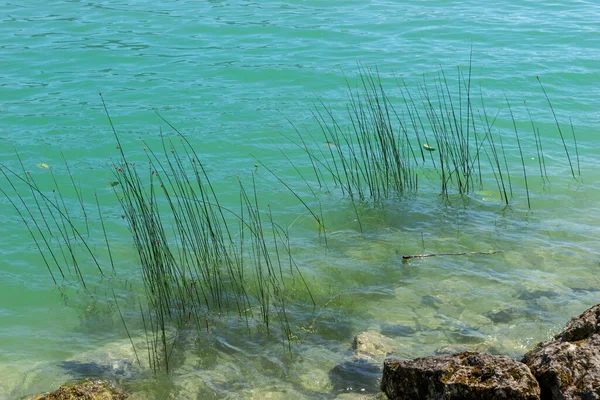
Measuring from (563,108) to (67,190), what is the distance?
590 cm

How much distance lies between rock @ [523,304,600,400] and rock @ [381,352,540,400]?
10 centimetres

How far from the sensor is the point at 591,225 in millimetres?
5836

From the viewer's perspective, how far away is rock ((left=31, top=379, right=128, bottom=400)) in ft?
11.7

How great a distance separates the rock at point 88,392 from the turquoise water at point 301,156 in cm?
20

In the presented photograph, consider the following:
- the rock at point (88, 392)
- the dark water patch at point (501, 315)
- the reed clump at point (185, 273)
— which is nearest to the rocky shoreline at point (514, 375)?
the dark water patch at point (501, 315)

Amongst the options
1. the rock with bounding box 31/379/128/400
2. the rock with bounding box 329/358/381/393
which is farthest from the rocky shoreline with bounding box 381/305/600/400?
the rock with bounding box 31/379/128/400

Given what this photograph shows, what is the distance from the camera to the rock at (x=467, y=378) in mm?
2934

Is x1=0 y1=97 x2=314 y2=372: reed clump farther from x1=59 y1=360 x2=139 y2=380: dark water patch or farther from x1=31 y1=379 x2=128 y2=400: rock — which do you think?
x1=31 y1=379 x2=128 y2=400: rock

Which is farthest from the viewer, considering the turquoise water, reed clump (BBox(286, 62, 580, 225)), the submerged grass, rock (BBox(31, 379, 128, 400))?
reed clump (BBox(286, 62, 580, 225))

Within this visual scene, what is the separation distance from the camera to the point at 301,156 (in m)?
7.57

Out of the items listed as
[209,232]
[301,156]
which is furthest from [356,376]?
[301,156]

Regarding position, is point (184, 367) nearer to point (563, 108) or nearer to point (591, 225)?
point (591, 225)

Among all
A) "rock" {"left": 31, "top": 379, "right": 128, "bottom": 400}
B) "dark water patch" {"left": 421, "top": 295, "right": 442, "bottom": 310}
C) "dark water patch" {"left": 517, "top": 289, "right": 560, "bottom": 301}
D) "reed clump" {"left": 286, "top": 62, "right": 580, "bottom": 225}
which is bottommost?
"dark water patch" {"left": 421, "top": 295, "right": 442, "bottom": 310}

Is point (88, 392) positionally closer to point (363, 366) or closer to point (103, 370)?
point (103, 370)
